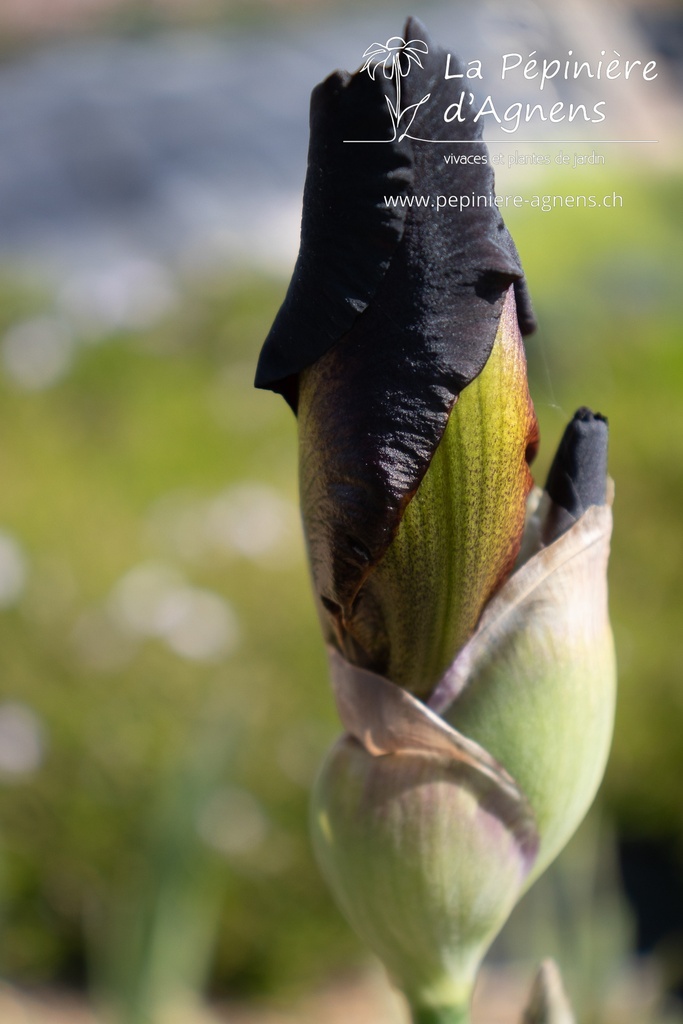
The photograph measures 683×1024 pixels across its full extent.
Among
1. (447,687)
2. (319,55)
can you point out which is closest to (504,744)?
(447,687)

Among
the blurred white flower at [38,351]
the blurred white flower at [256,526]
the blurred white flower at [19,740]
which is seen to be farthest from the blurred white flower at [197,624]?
the blurred white flower at [38,351]

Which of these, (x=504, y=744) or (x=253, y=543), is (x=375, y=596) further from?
(x=253, y=543)

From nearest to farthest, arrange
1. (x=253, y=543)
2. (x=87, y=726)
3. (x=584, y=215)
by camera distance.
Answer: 1. (x=87, y=726)
2. (x=253, y=543)
3. (x=584, y=215)

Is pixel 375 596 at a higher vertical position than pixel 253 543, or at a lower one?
higher

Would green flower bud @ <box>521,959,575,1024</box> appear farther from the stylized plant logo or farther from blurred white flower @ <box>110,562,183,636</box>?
blurred white flower @ <box>110,562,183,636</box>

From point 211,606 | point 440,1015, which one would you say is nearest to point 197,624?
point 211,606

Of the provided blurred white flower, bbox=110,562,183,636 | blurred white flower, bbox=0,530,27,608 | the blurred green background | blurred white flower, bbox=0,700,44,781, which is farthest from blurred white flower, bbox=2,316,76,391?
blurred white flower, bbox=0,700,44,781

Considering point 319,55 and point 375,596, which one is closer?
point 375,596
